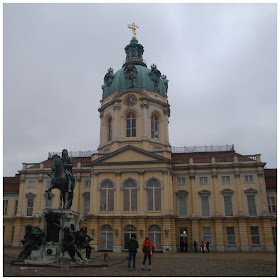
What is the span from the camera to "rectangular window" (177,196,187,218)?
39353 mm

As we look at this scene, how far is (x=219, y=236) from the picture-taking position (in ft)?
123

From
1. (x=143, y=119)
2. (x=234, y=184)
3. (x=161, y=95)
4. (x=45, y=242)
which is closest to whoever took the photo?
(x=45, y=242)

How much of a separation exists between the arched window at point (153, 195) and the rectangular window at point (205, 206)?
604cm

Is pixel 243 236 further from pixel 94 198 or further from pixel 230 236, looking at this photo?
pixel 94 198

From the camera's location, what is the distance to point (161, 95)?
46000mm

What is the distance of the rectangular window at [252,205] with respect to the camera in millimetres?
38062

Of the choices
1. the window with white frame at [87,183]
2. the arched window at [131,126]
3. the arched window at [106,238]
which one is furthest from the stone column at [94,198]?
the arched window at [131,126]

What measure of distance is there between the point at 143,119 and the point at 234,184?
15125mm

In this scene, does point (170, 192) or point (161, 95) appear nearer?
point (170, 192)

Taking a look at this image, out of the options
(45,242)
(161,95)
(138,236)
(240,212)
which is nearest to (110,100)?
(161,95)

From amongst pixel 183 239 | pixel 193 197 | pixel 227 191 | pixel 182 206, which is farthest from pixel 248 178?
pixel 183 239

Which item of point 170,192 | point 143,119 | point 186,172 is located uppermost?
point 143,119

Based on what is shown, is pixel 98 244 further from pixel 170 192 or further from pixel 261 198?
pixel 261 198

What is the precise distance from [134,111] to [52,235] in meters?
29.3
